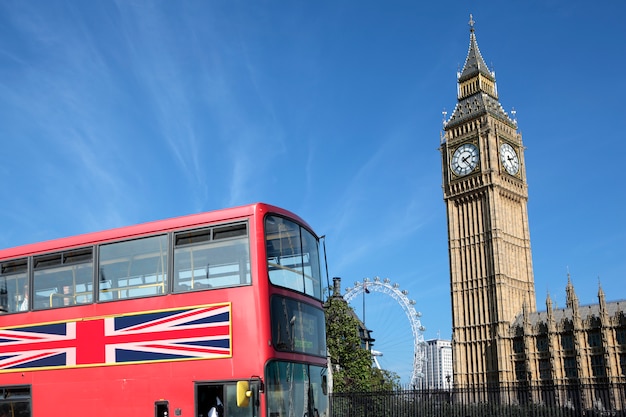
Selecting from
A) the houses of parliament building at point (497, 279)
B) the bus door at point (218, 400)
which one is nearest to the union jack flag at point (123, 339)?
the bus door at point (218, 400)

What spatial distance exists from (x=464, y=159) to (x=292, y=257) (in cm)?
6306

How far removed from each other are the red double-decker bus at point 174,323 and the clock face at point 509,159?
6196cm

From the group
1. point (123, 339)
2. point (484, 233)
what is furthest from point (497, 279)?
point (123, 339)

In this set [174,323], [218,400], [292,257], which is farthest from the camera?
[292,257]

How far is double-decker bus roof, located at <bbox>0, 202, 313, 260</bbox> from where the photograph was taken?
11906 mm

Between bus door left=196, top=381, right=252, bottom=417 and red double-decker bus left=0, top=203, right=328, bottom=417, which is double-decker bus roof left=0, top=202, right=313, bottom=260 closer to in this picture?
red double-decker bus left=0, top=203, right=328, bottom=417

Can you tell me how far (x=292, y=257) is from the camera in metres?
12.2

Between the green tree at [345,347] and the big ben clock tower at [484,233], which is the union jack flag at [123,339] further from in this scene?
the big ben clock tower at [484,233]

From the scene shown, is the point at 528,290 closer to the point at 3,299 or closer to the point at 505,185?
the point at 505,185

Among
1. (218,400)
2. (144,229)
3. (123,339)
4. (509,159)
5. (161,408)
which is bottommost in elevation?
(161,408)

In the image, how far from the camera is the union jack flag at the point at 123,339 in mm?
11516

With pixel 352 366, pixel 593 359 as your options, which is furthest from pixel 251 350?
pixel 593 359

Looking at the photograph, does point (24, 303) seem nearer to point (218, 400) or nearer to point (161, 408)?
point (161, 408)

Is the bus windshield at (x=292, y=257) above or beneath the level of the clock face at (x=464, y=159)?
beneath
